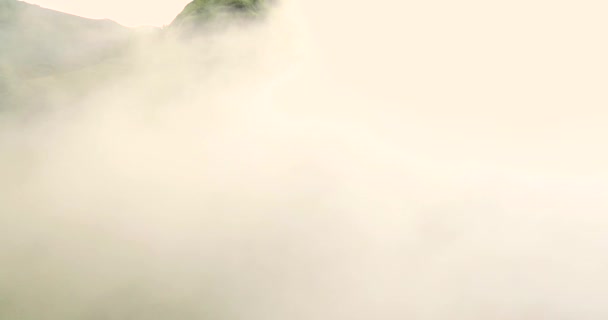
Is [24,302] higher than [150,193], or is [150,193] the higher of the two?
[150,193]

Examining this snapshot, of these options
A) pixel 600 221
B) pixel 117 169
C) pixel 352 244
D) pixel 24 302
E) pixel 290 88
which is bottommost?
pixel 24 302

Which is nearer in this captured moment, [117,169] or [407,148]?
[117,169]

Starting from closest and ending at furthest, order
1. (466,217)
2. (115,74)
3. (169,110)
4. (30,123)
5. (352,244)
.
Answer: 1. (352,244)
2. (466,217)
3. (30,123)
4. (169,110)
5. (115,74)

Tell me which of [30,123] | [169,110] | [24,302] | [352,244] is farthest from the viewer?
[169,110]

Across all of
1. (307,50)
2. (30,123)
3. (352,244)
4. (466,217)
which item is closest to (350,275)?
(352,244)

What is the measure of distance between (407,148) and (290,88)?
41.7 metres

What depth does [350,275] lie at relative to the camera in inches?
3890

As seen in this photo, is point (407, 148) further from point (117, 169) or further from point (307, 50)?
point (117, 169)

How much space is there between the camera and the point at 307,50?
505 feet

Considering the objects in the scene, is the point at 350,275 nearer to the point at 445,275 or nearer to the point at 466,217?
the point at 445,275

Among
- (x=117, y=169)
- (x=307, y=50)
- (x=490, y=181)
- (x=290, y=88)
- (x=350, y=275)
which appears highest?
(x=307, y=50)

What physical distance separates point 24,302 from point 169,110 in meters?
73.7

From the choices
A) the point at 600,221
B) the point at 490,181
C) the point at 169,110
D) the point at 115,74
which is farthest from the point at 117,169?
the point at 600,221

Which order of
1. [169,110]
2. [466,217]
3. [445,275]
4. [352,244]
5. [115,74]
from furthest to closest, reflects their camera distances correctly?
[115,74] < [169,110] < [466,217] < [352,244] < [445,275]
